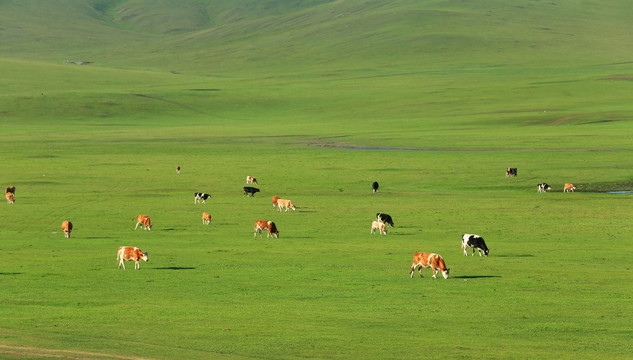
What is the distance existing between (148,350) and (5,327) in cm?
440

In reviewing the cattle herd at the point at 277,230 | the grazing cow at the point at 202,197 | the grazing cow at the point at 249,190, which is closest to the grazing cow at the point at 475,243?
the cattle herd at the point at 277,230

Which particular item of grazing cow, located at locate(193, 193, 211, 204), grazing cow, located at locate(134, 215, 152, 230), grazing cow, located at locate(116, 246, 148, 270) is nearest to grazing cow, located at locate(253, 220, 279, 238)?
grazing cow, located at locate(134, 215, 152, 230)

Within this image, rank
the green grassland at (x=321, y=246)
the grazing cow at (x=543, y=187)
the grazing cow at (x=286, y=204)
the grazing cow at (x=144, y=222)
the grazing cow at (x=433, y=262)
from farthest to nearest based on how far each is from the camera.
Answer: the grazing cow at (x=543, y=187) < the grazing cow at (x=286, y=204) < the grazing cow at (x=144, y=222) < the grazing cow at (x=433, y=262) < the green grassland at (x=321, y=246)

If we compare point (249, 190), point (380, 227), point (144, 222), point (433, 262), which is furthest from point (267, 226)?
point (249, 190)

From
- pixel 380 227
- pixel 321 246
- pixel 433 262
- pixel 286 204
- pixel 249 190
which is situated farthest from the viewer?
pixel 249 190

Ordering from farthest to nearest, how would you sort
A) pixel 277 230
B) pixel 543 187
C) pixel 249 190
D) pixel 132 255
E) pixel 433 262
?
pixel 543 187 → pixel 249 190 → pixel 277 230 → pixel 132 255 → pixel 433 262

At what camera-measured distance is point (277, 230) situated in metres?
41.8

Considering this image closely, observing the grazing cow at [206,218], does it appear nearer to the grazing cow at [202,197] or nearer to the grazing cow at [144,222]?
the grazing cow at [144,222]

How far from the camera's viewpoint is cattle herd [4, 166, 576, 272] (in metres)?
29.5

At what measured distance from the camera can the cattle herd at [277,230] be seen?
2952 cm

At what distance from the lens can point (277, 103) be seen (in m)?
165

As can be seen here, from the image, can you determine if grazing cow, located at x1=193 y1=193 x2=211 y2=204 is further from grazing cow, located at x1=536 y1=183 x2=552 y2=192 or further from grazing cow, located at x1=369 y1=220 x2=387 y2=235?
grazing cow, located at x1=536 y1=183 x2=552 y2=192

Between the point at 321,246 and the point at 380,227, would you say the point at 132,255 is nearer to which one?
the point at 321,246

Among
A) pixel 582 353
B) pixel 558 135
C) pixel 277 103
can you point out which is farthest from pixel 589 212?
pixel 277 103
